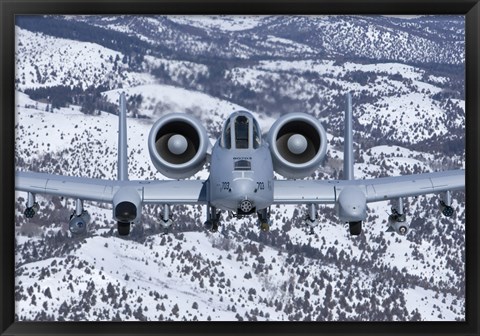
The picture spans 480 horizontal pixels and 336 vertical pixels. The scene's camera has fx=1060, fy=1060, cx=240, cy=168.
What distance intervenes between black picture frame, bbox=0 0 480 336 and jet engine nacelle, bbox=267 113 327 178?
435 cm

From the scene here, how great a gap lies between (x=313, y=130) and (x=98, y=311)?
19907mm

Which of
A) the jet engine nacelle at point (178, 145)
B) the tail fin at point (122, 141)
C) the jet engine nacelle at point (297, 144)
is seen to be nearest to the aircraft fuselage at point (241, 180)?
the jet engine nacelle at point (297, 144)

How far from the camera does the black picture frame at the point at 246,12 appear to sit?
43.2ft

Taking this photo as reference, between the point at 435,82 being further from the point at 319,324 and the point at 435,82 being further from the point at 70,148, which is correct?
the point at 319,324

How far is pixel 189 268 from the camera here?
36.7 meters

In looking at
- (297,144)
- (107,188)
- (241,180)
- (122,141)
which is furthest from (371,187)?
(122,141)

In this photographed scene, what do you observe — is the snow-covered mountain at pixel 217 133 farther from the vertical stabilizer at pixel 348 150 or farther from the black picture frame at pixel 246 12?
the vertical stabilizer at pixel 348 150

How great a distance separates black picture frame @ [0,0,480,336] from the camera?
13156mm

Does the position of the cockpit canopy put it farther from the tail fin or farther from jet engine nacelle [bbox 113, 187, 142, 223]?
the tail fin

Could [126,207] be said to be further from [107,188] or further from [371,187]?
[371,187]

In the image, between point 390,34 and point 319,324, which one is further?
point 390,34

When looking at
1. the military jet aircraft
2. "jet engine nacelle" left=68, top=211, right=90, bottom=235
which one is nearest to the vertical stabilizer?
the military jet aircraft

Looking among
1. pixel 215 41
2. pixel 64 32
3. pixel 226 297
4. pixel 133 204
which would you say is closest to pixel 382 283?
pixel 226 297

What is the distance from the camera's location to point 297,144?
17734mm
